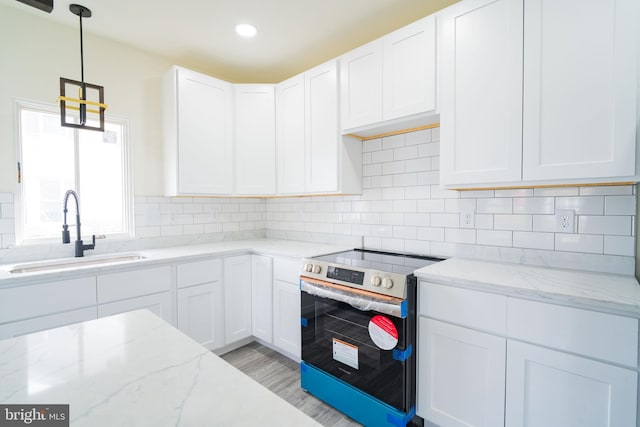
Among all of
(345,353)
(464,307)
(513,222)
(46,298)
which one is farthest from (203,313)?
(513,222)

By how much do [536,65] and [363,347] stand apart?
1.80 meters

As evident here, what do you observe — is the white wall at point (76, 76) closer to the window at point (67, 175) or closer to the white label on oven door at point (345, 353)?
the window at point (67, 175)

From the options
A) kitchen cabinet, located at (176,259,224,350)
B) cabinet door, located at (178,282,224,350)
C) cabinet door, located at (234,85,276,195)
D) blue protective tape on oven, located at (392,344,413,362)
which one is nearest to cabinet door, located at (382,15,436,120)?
cabinet door, located at (234,85,276,195)

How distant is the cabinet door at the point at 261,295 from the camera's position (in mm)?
2682

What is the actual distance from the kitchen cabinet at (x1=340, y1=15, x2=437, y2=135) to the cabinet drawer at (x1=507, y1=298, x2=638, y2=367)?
1254 millimetres

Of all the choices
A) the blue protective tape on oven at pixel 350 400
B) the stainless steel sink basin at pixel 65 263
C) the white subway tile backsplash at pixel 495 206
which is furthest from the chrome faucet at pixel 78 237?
the white subway tile backsplash at pixel 495 206

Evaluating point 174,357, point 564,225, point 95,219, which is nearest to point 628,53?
point 564,225

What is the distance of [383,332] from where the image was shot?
5.63ft

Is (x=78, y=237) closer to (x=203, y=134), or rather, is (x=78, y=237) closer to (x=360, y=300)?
(x=203, y=134)

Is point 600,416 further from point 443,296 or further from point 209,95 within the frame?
point 209,95

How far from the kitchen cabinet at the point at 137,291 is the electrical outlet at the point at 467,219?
7.25ft

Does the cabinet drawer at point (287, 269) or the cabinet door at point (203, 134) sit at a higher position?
the cabinet door at point (203, 134)

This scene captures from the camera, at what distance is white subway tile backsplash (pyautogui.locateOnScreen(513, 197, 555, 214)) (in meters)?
1.83

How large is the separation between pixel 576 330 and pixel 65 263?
3.14 m
